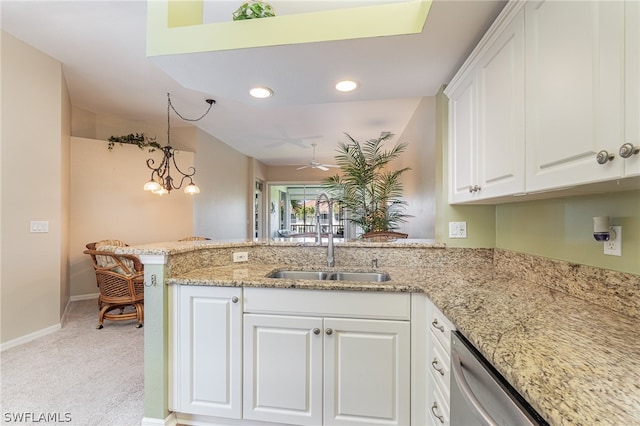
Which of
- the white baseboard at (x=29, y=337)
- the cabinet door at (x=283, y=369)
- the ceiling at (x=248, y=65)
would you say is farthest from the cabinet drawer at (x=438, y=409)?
the white baseboard at (x=29, y=337)

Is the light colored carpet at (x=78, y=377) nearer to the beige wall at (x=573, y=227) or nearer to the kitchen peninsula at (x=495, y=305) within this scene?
the kitchen peninsula at (x=495, y=305)

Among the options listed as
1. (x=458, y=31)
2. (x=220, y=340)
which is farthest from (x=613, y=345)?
(x=220, y=340)

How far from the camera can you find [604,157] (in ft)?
2.43

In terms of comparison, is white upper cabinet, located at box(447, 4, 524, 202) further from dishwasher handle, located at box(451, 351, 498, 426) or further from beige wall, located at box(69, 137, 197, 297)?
beige wall, located at box(69, 137, 197, 297)

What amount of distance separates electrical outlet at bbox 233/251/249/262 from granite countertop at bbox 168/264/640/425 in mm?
447

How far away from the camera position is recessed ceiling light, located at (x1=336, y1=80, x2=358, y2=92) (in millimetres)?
1794

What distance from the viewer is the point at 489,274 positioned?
65.9 inches

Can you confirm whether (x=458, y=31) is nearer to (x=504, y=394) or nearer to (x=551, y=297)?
(x=551, y=297)

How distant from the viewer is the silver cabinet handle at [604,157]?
0.74m

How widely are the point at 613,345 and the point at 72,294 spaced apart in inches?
208

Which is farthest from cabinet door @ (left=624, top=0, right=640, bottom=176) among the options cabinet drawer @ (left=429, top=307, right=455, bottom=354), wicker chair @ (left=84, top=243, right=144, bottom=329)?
wicker chair @ (left=84, top=243, right=144, bottom=329)

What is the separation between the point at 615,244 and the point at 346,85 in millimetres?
1571

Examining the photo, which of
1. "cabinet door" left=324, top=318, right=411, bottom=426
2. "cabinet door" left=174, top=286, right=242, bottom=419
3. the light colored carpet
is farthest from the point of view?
the light colored carpet

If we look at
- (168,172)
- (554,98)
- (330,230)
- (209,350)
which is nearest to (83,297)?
(168,172)
